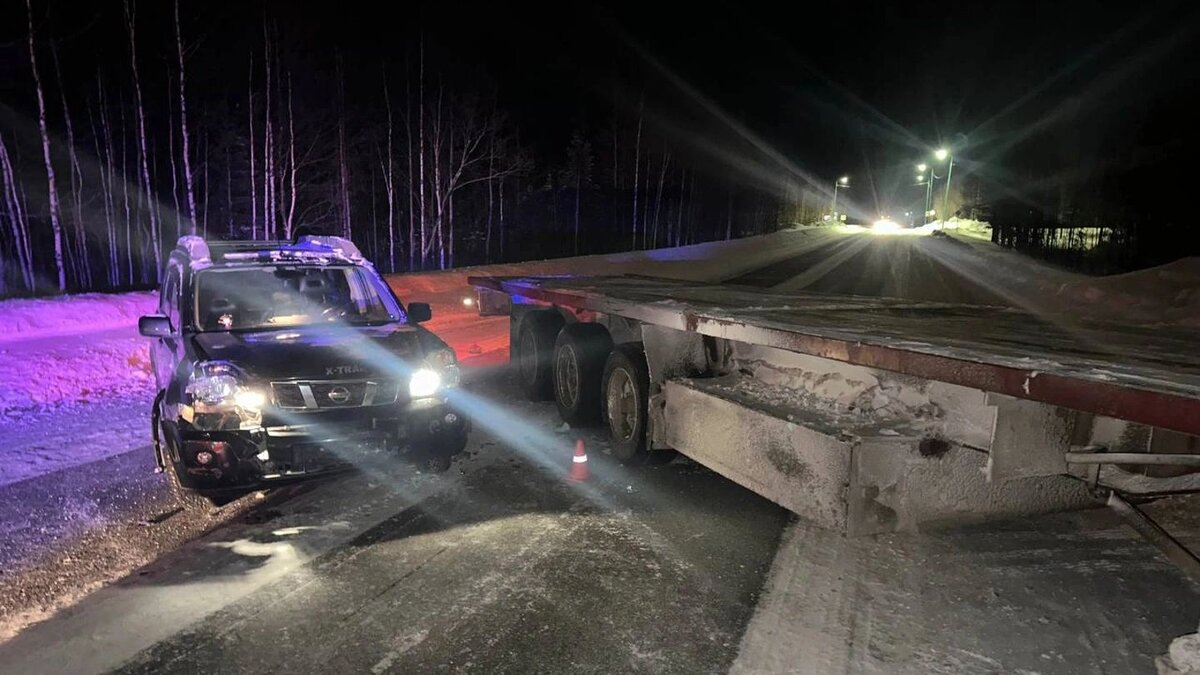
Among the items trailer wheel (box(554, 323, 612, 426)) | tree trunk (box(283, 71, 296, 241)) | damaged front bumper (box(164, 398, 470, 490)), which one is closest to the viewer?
damaged front bumper (box(164, 398, 470, 490))

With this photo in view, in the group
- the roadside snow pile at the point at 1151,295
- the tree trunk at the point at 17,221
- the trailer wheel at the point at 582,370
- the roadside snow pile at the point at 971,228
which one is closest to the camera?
the trailer wheel at the point at 582,370

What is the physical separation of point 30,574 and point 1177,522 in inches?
265

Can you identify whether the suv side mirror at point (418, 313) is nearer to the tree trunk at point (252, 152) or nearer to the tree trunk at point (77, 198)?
the tree trunk at point (252, 152)

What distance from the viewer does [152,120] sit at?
27.4 meters

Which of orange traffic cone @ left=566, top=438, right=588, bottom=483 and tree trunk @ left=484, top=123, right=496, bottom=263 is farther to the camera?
tree trunk @ left=484, top=123, right=496, bottom=263

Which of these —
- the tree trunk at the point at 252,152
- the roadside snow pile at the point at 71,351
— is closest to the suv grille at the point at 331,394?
the roadside snow pile at the point at 71,351

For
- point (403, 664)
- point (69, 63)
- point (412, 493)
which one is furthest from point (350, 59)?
point (403, 664)

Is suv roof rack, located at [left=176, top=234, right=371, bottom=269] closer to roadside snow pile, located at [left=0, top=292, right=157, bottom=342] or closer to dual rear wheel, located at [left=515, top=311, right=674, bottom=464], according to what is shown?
dual rear wheel, located at [left=515, top=311, right=674, bottom=464]

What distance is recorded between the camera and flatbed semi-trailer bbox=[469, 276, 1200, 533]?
3.34 meters

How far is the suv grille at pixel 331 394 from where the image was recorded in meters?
4.45

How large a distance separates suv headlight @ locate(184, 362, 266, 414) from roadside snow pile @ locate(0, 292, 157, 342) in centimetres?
816

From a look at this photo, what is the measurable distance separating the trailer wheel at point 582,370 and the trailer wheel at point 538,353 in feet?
1.83

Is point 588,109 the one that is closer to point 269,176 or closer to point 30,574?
point 269,176

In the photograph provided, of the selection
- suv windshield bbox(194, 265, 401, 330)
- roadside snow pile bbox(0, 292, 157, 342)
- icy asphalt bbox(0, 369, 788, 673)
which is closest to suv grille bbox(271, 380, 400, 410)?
icy asphalt bbox(0, 369, 788, 673)
